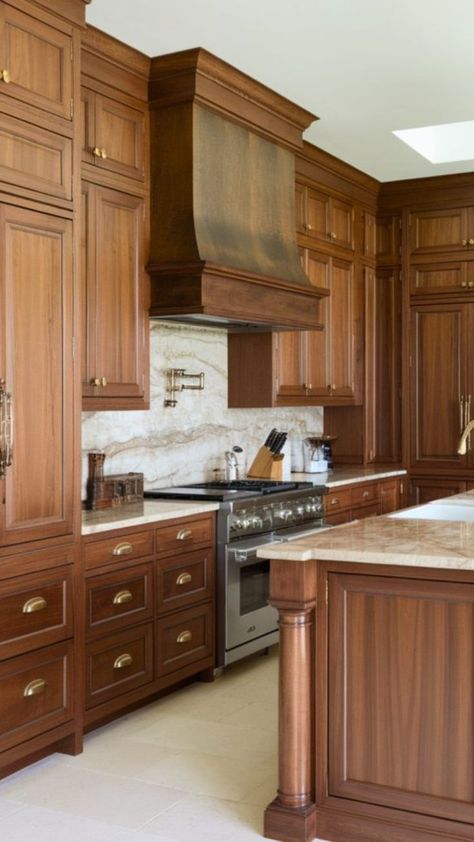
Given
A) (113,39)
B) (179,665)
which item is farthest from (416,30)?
(179,665)

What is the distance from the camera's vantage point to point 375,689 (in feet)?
9.38

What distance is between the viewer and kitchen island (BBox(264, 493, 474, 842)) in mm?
2746

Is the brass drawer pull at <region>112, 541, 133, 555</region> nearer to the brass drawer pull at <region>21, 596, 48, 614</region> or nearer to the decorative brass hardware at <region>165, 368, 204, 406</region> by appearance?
the brass drawer pull at <region>21, 596, 48, 614</region>

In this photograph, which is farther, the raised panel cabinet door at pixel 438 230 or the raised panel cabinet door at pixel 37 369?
the raised panel cabinet door at pixel 438 230

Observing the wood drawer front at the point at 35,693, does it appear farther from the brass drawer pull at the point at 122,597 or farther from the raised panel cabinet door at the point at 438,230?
the raised panel cabinet door at the point at 438,230

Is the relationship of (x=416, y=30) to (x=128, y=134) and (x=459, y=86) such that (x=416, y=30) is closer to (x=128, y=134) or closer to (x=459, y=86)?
(x=459, y=86)

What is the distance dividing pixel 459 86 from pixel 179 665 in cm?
309

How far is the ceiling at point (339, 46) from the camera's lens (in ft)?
12.6

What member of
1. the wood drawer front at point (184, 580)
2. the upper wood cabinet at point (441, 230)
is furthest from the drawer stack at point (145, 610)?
the upper wood cabinet at point (441, 230)

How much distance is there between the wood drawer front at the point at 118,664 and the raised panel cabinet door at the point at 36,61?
204 cm

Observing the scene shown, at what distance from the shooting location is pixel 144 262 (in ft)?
14.7

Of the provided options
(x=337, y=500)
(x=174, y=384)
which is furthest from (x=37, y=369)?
(x=337, y=500)

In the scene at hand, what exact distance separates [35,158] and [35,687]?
6.13 feet

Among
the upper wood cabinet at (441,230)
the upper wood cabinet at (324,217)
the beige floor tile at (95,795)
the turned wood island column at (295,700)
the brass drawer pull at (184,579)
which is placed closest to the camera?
the turned wood island column at (295,700)
